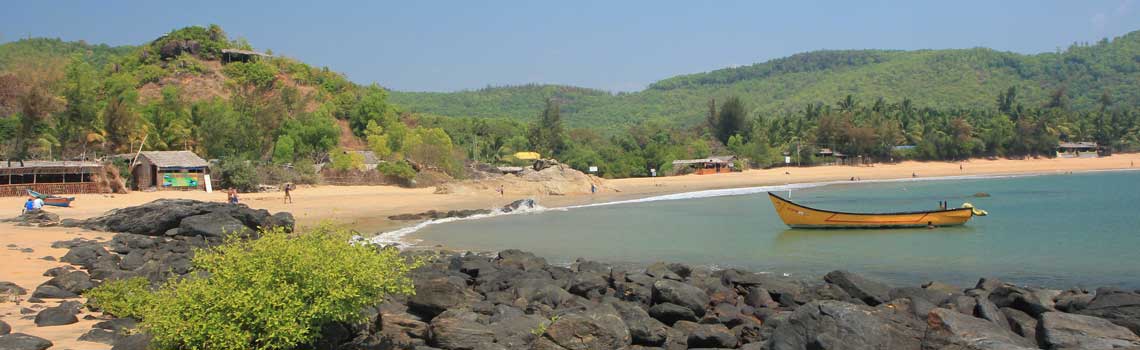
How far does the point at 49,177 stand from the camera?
36.2 m

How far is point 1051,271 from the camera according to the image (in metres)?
19.6

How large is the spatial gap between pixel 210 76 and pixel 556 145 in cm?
3359

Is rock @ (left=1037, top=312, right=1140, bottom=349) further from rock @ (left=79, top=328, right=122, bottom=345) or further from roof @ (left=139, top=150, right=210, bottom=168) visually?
roof @ (left=139, top=150, right=210, bottom=168)

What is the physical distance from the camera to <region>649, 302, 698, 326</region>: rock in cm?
1203

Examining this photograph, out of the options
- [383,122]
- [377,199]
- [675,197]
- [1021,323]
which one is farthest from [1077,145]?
[1021,323]

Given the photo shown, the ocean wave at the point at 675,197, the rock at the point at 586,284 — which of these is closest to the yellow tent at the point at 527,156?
the ocean wave at the point at 675,197

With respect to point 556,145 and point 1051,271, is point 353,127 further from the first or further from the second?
point 1051,271

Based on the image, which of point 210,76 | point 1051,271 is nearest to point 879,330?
point 1051,271

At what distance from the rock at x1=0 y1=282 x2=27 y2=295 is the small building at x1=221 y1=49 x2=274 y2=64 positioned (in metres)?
71.4

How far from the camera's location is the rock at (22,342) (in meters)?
9.16

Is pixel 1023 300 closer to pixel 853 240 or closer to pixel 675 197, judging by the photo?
pixel 853 240

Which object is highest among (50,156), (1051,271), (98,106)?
(98,106)

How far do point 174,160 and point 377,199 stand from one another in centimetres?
1016

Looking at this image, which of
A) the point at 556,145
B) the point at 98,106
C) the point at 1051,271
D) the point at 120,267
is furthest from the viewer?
the point at 556,145
